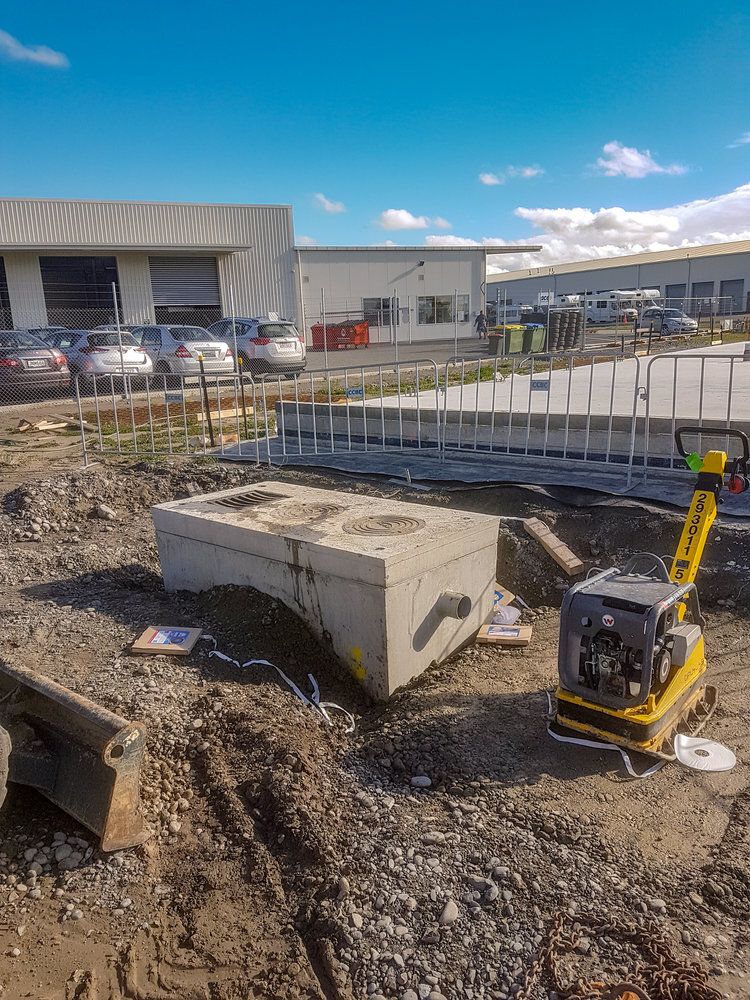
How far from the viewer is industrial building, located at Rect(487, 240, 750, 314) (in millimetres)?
55219

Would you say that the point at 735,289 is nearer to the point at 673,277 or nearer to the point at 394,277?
the point at 673,277

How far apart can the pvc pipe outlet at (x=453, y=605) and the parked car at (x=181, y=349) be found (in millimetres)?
13971

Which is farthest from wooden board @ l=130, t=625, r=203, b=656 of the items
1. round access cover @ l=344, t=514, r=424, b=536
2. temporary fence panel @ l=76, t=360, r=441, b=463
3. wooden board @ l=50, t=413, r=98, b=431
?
wooden board @ l=50, t=413, r=98, b=431

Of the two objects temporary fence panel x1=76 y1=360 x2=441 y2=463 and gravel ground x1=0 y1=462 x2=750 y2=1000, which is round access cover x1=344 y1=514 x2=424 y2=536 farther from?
temporary fence panel x1=76 y1=360 x2=441 y2=463

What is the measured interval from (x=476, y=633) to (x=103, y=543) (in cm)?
409

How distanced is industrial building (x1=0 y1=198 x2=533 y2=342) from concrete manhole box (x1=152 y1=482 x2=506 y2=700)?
2095cm

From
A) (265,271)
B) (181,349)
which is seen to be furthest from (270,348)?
(265,271)

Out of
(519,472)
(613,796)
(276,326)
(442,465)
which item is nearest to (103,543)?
(442,465)

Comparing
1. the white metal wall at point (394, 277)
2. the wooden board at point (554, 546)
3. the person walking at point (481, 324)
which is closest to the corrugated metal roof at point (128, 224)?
the white metal wall at point (394, 277)

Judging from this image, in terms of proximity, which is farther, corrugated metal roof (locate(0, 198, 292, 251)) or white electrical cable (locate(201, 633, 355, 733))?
corrugated metal roof (locate(0, 198, 292, 251))

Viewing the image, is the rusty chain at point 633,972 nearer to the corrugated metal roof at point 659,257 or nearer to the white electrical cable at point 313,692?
the white electrical cable at point 313,692

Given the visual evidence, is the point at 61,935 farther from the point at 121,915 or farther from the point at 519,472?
the point at 519,472

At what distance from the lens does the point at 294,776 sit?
3611 mm

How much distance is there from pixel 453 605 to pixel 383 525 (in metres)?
0.79
